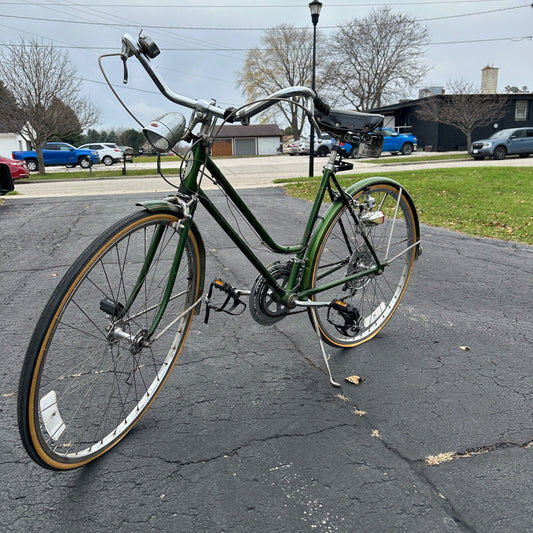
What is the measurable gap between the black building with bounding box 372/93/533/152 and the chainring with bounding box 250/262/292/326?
122ft

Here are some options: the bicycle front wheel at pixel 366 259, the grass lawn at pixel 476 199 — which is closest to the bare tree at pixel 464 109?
the grass lawn at pixel 476 199

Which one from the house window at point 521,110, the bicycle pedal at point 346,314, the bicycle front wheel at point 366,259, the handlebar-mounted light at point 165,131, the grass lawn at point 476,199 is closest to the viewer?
the handlebar-mounted light at point 165,131

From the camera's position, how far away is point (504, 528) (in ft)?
5.83

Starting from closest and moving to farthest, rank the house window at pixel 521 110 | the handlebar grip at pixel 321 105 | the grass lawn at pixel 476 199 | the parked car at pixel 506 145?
the handlebar grip at pixel 321 105 → the grass lawn at pixel 476 199 → the parked car at pixel 506 145 → the house window at pixel 521 110

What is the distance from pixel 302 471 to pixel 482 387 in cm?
127

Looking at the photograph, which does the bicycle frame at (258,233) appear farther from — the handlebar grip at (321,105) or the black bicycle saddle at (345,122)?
the handlebar grip at (321,105)

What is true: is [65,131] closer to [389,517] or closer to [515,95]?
[389,517]

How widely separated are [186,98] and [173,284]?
82cm

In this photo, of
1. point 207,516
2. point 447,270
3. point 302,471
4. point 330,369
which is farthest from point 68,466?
point 447,270

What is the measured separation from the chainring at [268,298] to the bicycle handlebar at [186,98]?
0.84 m

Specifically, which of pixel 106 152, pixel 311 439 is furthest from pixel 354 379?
pixel 106 152

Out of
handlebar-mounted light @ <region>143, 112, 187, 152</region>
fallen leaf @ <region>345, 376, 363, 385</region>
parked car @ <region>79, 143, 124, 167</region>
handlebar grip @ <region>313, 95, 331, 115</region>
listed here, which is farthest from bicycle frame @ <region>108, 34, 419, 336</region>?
parked car @ <region>79, 143, 124, 167</region>

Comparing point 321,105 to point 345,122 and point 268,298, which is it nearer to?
point 345,122

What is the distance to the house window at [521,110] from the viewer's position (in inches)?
1517
